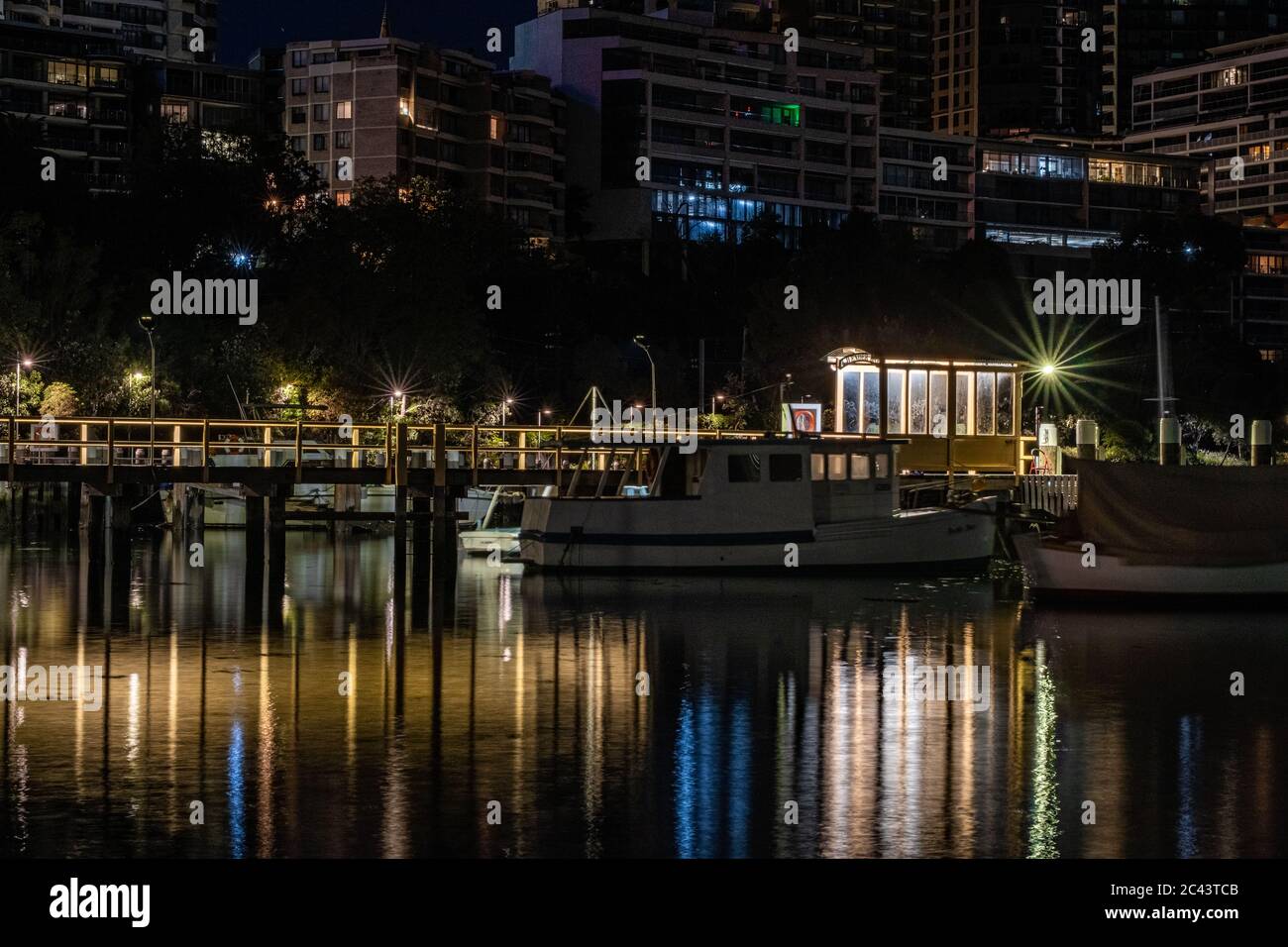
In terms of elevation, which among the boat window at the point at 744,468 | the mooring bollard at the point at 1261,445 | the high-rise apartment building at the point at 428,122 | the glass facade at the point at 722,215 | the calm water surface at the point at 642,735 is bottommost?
the calm water surface at the point at 642,735

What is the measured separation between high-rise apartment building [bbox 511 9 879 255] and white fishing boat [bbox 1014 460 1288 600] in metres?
108

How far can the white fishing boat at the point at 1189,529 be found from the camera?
39.7 meters

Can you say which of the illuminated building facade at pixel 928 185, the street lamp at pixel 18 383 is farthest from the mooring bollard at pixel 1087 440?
the illuminated building facade at pixel 928 185

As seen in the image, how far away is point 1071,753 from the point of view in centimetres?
2158

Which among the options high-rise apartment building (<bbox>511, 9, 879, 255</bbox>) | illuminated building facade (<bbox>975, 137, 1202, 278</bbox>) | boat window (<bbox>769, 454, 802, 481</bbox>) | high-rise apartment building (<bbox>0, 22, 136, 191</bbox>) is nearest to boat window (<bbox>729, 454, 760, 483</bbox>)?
boat window (<bbox>769, 454, 802, 481</bbox>)

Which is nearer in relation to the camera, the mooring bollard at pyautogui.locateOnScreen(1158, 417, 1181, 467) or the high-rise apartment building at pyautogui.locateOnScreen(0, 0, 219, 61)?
the mooring bollard at pyautogui.locateOnScreen(1158, 417, 1181, 467)

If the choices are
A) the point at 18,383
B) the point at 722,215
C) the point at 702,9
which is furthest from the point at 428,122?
the point at 18,383

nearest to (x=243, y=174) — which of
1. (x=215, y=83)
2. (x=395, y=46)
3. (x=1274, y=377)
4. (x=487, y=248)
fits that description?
(x=487, y=248)

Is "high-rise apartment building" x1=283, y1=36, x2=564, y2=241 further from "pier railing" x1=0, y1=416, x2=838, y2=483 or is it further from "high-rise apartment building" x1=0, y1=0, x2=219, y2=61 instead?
"pier railing" x1=0, y1=416, x2=838, y2=483

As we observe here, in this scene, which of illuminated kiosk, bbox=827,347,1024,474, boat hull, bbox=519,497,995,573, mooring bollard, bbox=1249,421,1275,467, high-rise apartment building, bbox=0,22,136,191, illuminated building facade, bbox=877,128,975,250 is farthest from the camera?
illuminated building facade, bbox=877,128,975,250

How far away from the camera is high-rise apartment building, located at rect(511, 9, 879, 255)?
15512 centimetres

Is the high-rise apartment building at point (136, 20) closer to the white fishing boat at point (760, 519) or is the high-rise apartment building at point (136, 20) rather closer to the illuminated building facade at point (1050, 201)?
the illuminated building facade at point (1050, 201)

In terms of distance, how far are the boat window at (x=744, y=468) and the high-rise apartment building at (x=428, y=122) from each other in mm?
100113

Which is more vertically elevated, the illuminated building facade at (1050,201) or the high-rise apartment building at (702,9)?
the high-rise apartment building at (702,9)
